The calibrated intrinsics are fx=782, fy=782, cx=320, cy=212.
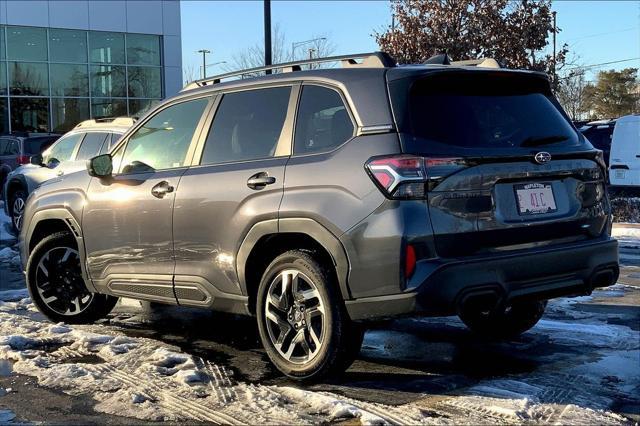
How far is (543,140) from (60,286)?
4293 mm

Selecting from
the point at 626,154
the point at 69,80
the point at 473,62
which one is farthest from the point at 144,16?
the point at 473,62

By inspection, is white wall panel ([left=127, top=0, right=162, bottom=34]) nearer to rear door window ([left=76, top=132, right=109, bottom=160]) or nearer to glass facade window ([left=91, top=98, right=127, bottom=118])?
glass facade window ([left=91, top=98, right=127, bottom=118])

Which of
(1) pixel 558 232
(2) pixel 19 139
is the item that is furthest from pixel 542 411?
(2) pixel 19 139

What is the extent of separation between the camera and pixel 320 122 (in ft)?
16.2

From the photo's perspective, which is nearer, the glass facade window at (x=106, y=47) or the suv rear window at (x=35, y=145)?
the suv rear window at (x=35, y=145)

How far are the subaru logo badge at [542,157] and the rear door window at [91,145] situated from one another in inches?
296

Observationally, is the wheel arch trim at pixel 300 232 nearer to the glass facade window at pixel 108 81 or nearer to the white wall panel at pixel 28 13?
the white wall panel at pixel 28 13

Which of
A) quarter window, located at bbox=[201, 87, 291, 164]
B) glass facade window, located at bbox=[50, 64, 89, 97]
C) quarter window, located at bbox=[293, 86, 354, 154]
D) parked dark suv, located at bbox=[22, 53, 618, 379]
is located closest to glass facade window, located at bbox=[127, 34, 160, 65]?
glass facade window, located at bbox=[50, 64, 89, 97]

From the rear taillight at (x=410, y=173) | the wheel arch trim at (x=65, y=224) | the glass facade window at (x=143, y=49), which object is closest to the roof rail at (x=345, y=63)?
the rear taillight at (x=410, y=173)

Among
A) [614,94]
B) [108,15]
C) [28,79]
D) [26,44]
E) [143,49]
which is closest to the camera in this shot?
[26,44]

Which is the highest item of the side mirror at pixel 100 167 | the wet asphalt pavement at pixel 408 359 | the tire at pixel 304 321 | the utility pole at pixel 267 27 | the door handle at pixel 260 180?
the utility pole at pixel 267 27

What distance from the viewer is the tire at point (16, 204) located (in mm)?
13227

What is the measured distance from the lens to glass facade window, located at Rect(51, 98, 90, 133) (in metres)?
29.7

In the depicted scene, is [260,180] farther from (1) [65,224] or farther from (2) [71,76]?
(2) [71,76]
